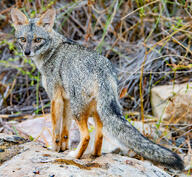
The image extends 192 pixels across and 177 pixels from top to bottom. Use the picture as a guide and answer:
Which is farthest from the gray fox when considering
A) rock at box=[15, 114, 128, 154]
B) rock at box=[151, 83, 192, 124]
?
rock at box=[151, 83, 192, 124]

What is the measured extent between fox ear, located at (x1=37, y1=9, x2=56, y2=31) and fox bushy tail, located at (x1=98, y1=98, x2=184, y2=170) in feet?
5.26

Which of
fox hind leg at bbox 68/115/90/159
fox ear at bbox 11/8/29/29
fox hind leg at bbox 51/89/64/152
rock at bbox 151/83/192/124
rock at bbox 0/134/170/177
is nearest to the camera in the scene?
rock at bbox 0/134/170/177

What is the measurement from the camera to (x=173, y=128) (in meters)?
5.90

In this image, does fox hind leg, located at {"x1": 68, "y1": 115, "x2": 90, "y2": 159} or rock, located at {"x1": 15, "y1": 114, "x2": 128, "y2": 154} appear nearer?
fox hind leg, located at {"x1": 68, "y1": 115, "x2": 90, "y2": 159}

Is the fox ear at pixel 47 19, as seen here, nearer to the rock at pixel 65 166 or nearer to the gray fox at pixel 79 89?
the gray fox at pixel 79 89

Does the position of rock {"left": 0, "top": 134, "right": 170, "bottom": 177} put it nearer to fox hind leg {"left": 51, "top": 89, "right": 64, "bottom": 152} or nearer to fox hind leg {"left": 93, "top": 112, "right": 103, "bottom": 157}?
fox hind leg {"left": 93, "top": 112, "right": 103, "bottom": 157}

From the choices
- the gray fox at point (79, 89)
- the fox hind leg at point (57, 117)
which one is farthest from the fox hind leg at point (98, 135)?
the fox hind leg at point (57, 117)

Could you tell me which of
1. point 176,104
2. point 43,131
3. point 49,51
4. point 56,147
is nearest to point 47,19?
point 49,51

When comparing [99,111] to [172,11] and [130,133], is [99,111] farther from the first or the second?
[172,11]

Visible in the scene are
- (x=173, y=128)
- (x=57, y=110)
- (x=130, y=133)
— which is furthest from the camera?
(x=173, y=128)

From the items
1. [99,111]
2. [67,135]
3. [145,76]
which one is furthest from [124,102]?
[99,111]

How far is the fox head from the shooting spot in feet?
14.1

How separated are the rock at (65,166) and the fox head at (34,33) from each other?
4.19 ft

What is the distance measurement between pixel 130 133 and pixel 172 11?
5091 mm
